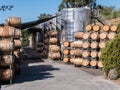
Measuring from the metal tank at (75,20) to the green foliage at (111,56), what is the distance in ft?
38.7

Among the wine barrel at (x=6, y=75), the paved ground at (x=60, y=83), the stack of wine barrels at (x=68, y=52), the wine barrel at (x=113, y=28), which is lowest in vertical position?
the paved ground at (x=60, y=83)

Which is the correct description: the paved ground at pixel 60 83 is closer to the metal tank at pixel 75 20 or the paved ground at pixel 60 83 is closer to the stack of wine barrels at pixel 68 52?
the stack of wine barrels at pixel 68 52

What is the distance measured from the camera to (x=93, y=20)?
32.7 m

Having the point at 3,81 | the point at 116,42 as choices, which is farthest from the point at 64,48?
the point at 3,81

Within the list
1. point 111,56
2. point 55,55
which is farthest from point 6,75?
point 55,55

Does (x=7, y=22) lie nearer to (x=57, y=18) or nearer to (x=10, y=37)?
(x=10, y=37)

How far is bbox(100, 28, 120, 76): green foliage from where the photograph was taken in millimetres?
17547

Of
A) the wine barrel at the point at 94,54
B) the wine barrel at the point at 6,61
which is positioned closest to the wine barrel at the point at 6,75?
the wine barrel at the point at 6,61

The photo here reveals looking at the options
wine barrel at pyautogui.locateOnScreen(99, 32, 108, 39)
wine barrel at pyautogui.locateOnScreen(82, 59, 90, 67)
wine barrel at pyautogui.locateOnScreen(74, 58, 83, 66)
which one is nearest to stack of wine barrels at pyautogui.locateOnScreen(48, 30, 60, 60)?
wine barrel at pyautogui.locateOnScreen(74, 58, 83, 66)

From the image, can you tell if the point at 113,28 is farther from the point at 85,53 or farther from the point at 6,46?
the point at 6,46

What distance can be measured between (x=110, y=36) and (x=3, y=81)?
8.81 metres

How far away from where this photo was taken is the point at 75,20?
3014 cm

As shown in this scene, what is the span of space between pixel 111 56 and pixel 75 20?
12.6 metres

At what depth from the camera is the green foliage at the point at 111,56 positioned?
17547mm
